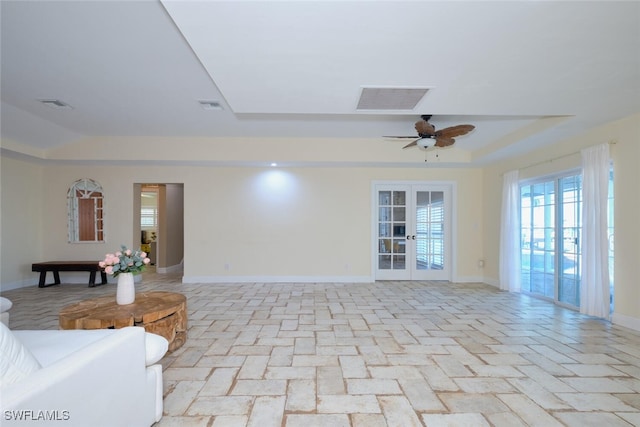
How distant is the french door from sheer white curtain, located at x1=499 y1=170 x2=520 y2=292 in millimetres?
1144

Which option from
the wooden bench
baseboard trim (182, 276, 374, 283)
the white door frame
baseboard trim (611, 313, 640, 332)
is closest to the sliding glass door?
baseboard trim (611, 313, 640, 332)

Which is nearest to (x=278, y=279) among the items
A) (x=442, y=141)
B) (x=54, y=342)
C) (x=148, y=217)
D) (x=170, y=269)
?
(x=170, y=269)

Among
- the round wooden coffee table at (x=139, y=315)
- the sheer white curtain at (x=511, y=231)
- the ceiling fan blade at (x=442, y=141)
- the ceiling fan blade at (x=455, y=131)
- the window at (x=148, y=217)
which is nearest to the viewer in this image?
the round wooden coffee table at (x=139, y=315)

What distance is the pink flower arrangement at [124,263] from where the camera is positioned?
2.78 metres

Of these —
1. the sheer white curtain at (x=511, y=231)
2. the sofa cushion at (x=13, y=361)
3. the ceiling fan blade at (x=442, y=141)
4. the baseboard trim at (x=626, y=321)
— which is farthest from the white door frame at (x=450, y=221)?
the sofa cushion at (x=13, y=361)

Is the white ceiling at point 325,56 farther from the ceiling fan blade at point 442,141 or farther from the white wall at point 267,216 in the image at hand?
the white wall at point 267,216

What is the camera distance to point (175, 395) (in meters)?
2.08

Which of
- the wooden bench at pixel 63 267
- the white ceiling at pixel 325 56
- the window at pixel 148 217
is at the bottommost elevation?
the wooden bench at pixel 63 267

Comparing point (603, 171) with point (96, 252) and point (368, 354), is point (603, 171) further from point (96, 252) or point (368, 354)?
point (96, 252)

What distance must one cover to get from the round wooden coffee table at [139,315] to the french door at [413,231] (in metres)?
4.28

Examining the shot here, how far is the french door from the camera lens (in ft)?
20.6

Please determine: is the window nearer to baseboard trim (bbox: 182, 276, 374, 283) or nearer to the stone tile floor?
baseboard trim (bbox: 182, 276, 374, 283)

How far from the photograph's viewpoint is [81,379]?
4.09 feet

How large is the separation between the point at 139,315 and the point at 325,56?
2517mm
